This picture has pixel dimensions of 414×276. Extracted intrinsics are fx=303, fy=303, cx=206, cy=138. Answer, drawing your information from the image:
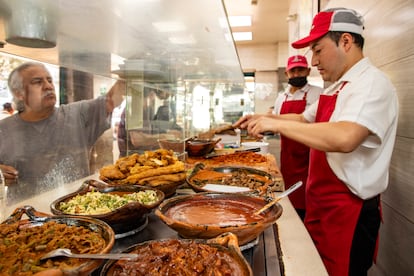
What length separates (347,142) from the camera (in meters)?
1.46

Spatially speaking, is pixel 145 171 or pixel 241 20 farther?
pixel 241 20

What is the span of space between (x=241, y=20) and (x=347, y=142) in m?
6.23

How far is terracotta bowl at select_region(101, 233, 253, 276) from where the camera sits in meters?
0.67

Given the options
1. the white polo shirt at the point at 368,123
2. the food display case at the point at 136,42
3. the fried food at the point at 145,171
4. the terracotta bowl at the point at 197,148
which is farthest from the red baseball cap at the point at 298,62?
the fried food at the point at 145,171

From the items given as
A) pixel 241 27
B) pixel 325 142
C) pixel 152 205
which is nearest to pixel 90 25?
pixel 152 205

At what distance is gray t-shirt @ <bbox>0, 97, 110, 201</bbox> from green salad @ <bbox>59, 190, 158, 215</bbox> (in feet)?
1.90

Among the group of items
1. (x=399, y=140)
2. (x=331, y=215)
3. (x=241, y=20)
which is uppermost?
(x=241, y=20)

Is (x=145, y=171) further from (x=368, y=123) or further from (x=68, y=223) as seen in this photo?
(x=368, y=123)

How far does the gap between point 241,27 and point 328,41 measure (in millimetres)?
6261

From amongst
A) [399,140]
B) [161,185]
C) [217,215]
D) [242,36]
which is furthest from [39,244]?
[242,36]

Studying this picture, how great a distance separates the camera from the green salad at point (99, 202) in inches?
40.3

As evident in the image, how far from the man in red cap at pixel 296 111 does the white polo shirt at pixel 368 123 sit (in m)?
1.52

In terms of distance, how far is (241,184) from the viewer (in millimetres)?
1533

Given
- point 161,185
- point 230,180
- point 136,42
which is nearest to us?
point 161,185
